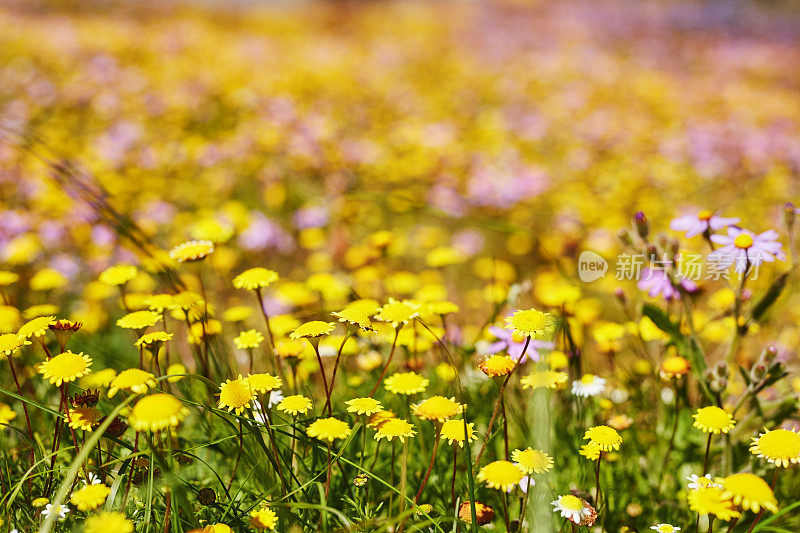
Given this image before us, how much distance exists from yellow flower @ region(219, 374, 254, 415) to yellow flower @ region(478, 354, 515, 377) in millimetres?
411

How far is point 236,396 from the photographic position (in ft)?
3.34

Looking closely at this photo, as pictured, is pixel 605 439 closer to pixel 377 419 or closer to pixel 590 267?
pixel 377 419

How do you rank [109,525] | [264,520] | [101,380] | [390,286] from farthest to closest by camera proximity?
[390,286], [101,380], [264,520], [109,525]

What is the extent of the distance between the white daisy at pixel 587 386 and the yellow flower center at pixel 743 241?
0.42 meters

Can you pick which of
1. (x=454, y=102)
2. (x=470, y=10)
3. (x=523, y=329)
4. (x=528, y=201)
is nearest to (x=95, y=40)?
(x=454, y=102)

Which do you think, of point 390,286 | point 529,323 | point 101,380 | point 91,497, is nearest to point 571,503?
point 529,323

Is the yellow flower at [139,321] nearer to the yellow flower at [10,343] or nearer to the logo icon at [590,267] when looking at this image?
the yellow flower at [10,343]

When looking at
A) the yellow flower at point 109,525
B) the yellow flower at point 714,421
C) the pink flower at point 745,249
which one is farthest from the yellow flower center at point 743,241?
the yellow flower at point 109,525

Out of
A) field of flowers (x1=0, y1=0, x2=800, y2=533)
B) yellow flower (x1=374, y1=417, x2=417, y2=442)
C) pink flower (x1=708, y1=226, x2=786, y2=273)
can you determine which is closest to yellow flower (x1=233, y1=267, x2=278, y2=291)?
field of flowers (x1=0, y1=0, x2=800, y2=533)

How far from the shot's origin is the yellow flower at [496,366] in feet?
3.51

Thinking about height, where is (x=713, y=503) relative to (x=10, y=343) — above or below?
below

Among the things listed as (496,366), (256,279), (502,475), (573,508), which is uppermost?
(256,279)

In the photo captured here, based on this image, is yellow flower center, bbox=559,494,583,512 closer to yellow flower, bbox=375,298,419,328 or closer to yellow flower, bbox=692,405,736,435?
yellow flower, bbox=692,405,736,435

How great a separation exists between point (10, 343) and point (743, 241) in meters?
1.44
